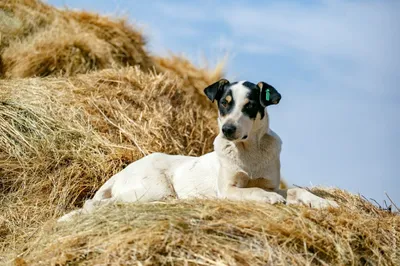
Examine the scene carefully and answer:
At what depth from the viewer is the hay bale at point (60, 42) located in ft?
35.4

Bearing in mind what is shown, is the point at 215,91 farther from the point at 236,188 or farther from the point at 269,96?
the point at 236,188

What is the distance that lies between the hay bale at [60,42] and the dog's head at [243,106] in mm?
4260

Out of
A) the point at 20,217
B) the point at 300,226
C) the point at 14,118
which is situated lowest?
the point at 20,217

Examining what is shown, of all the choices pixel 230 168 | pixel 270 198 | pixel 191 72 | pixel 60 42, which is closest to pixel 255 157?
pixel 230 168

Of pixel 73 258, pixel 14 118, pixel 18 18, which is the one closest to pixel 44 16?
pixel 18 18

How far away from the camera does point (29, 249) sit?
18.5 ft

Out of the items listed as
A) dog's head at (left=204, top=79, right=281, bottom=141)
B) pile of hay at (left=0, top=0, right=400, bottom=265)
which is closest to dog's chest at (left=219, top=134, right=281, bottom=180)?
dog's head at (left=204, top=79, right=281, bottom=141)

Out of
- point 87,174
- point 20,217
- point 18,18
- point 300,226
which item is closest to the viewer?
point 300,226

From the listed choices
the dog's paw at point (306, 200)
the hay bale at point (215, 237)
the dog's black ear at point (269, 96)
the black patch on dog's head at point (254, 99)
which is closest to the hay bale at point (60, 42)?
the black patch on dog's head at point (254, 99)

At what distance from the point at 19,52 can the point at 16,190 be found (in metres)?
4.07

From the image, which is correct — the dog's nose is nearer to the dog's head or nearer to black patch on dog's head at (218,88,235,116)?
the dog's head

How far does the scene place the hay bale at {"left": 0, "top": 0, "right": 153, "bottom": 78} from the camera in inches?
424

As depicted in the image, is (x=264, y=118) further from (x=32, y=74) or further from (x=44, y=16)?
(x=44, y=16)

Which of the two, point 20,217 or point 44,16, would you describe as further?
point 44,16
